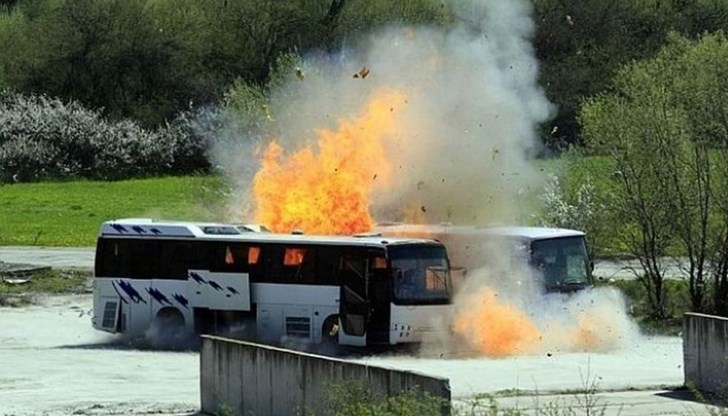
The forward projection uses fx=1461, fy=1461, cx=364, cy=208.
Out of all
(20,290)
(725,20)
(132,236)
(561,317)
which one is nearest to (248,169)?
(20,290)

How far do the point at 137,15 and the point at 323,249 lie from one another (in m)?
46.4

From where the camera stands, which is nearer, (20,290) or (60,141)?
(20,290)

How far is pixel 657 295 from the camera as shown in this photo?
3619 cm

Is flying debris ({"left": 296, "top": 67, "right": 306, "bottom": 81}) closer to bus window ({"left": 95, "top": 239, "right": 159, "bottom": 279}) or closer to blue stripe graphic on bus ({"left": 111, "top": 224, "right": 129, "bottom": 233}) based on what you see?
blue stripe graphic on bus ({"left": 111, "top": 224, "right": 129, "bottom": 233})

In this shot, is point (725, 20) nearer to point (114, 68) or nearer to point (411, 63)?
point (411, 63)

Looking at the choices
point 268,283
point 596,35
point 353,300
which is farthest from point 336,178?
point 596,35

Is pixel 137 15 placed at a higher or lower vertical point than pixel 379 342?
higher

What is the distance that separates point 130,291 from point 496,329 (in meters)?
8.37

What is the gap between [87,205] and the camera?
207ft

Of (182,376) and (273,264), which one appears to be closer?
(182,376)

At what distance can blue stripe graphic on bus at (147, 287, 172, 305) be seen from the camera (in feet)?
106

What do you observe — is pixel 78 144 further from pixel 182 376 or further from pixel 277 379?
pixel 277 379

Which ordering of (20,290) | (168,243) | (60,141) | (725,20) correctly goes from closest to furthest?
(168,243) → (20,290) → (725,20) → (60,141)

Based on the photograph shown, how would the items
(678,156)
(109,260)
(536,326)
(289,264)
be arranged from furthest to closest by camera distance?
(678,156) < (109,260) < (289,264) < (536,326)
